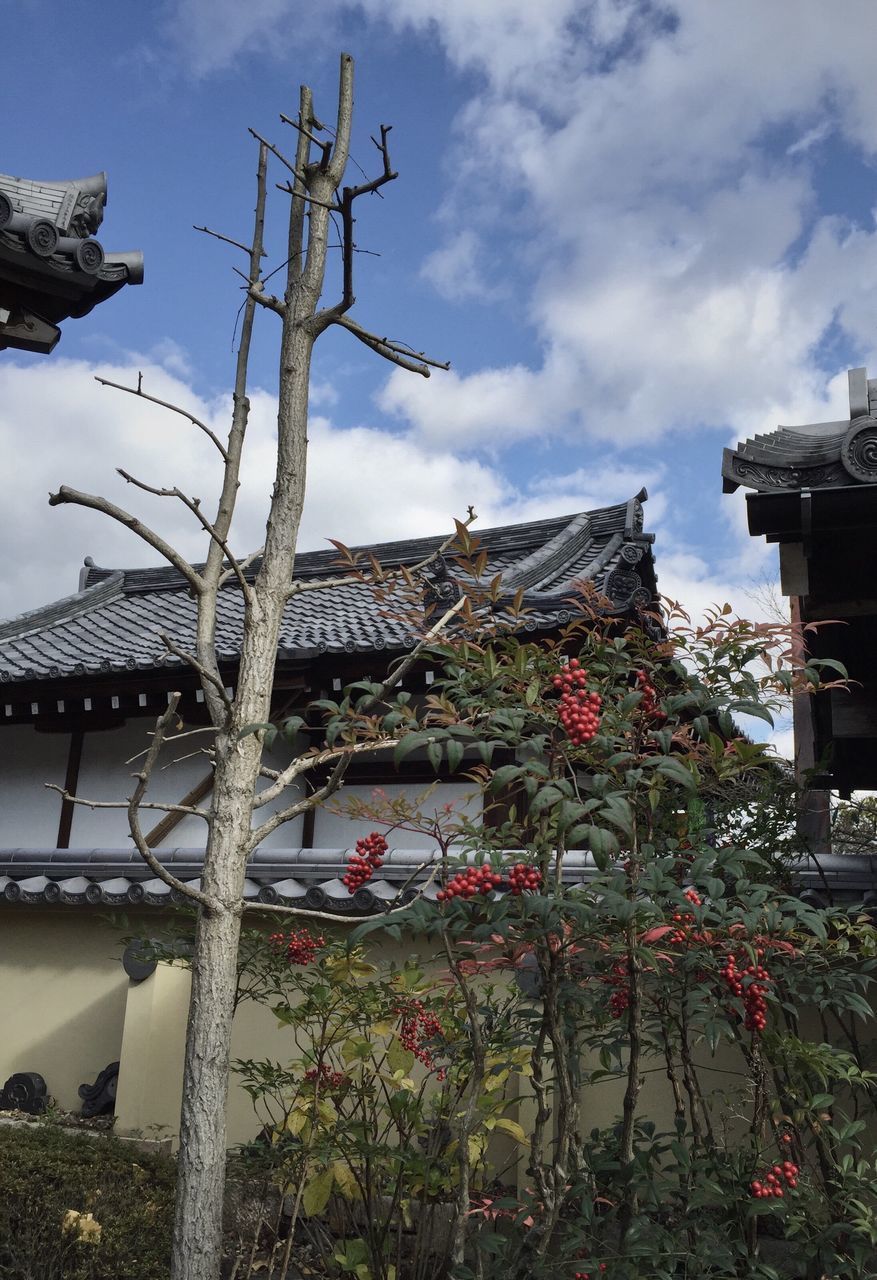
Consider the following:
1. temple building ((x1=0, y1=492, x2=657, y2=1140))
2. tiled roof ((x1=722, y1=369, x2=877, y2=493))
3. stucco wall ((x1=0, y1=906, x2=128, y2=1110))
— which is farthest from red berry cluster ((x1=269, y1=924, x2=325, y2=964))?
tiled roof ((x1=722, y1=369, x2=877, y2=493))

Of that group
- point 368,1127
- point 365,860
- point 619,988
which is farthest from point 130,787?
point 619,988

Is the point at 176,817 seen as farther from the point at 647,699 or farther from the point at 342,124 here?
the point at 647,699

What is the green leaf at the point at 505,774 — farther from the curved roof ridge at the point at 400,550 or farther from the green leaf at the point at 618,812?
the curved roof ridge at the point at 400,550

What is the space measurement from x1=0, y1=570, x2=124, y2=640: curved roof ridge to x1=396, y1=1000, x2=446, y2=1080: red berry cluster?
9.69m

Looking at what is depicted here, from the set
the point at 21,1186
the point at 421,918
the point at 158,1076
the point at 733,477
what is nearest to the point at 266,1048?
the point at 158,1076

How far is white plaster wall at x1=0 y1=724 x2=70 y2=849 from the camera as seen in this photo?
35.8 feet

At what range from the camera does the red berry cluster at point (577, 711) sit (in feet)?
10.8

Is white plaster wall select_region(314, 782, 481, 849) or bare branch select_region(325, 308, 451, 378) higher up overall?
bare branch select_region(325, 308, 451, 378)

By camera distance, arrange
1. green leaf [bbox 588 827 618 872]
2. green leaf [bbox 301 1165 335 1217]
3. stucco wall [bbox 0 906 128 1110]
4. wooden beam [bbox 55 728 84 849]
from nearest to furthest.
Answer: green leaf [bbox 588 827 618 872] < green leaf [bbox 301 1165 335 1217] < stucco wall [bbox 0 906 128 1110] < wooden beam [bbox 55 728 84 849]

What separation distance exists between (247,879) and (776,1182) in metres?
4.94

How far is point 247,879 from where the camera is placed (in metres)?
7.91

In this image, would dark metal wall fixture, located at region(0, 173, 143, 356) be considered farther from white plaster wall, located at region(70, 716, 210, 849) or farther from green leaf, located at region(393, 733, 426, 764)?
white plaster wall, located at region(70, 716, 210, 849)

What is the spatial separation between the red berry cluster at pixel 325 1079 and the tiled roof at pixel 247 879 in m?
1.65

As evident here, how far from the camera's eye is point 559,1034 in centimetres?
360
